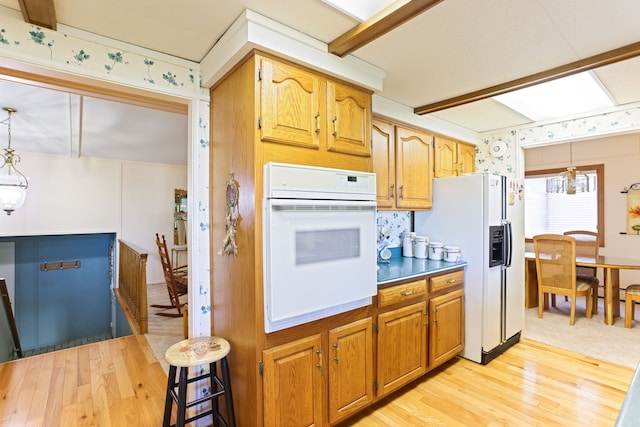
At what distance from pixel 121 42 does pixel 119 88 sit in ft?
0.79

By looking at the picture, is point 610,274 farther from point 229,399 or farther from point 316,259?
point 229,399

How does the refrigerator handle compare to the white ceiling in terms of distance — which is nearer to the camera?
the white ceiling

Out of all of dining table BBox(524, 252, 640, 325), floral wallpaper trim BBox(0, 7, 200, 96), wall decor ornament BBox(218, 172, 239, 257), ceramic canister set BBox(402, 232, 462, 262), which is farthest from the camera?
dining table BBox(524, 252, 640, 325)

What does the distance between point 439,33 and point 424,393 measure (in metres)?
2.38

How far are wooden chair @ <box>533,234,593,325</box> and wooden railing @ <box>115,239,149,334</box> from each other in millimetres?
4697

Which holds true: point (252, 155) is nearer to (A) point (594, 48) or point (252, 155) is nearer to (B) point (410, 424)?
(B) point (410, 424)

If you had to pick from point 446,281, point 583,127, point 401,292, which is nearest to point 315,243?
point 401,292

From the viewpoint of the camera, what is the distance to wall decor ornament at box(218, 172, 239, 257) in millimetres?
1729

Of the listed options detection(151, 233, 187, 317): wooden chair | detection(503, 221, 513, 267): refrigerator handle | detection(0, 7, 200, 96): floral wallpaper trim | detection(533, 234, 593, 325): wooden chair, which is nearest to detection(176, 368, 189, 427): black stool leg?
detection(0, 7, 200, 96): floral wallpaper trim

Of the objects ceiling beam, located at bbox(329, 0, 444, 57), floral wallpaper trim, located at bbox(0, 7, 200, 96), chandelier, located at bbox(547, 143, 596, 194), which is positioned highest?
ceiling beam, located at bbox(329, 0, 444, 57)

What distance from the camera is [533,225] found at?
17.8 ft

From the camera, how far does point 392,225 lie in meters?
3.20

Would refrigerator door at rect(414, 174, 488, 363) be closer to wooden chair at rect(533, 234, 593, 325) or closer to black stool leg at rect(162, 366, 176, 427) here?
wooden chair at rect(533, 234, 593, 325)

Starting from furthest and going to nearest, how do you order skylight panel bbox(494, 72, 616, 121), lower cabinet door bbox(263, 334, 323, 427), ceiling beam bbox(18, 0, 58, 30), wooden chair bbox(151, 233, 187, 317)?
1. wooden chair bbox(151, 233, 187, 317)
2. skylight panel bbox(494, 72, 616, 121)
3. lower cabinet door bbox(263, 334, 323, 427)
4. ceiling beam bbox(18, 0, 58, 30)
